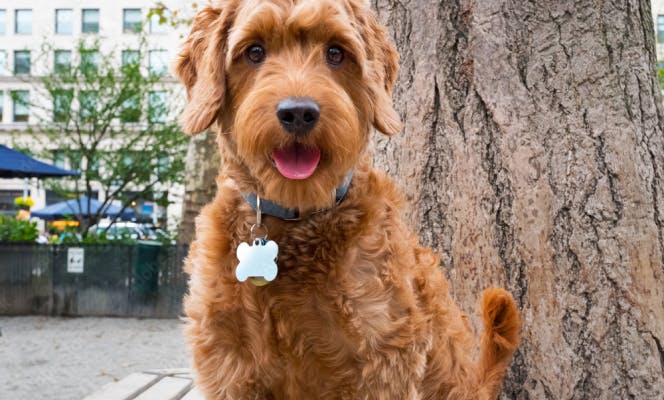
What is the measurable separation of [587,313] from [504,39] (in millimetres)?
1236

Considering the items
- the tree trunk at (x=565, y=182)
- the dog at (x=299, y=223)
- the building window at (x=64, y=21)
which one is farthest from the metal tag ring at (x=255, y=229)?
the building window at (x=64, y=21)

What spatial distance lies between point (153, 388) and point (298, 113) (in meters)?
2.60

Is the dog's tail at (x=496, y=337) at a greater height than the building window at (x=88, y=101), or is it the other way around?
the building window at (x=88, y=101)

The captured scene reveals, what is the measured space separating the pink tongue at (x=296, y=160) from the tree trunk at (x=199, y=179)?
10358mm

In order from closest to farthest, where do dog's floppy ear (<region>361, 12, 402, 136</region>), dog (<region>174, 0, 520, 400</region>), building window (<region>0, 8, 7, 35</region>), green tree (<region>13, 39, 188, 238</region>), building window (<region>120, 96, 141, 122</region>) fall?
1. dog (<region>174, 0, 520, 400</region>)
2. dog's floppy ear (<region>361, 12, 402, 136</region>)
3. green tree (<region>13, 39, 188, 238</region>)
4. building window (<region>120, 96, 141, 122</region>)
5. building window (<region>0, 8, 7, 35</region>)

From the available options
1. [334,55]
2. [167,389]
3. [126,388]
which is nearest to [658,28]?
[167,389]

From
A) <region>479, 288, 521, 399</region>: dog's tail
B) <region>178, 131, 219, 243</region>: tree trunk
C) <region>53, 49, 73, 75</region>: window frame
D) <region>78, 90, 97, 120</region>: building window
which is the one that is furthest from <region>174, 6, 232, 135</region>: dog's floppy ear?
<region>53, 49, 73, 75</region>: window frame

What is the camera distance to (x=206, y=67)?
7.51ft

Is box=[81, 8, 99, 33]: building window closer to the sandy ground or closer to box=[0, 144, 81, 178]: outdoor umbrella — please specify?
box=[0, 144, 81, 178]: outdoor umbrella

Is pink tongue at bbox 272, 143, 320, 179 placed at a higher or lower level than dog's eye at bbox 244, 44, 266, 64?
lower

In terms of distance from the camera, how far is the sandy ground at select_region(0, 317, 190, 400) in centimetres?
715

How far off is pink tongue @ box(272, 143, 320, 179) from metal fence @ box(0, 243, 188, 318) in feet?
32.4

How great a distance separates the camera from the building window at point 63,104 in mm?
16844

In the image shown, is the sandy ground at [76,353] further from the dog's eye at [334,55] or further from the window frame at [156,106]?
the window frame at [156,106]
